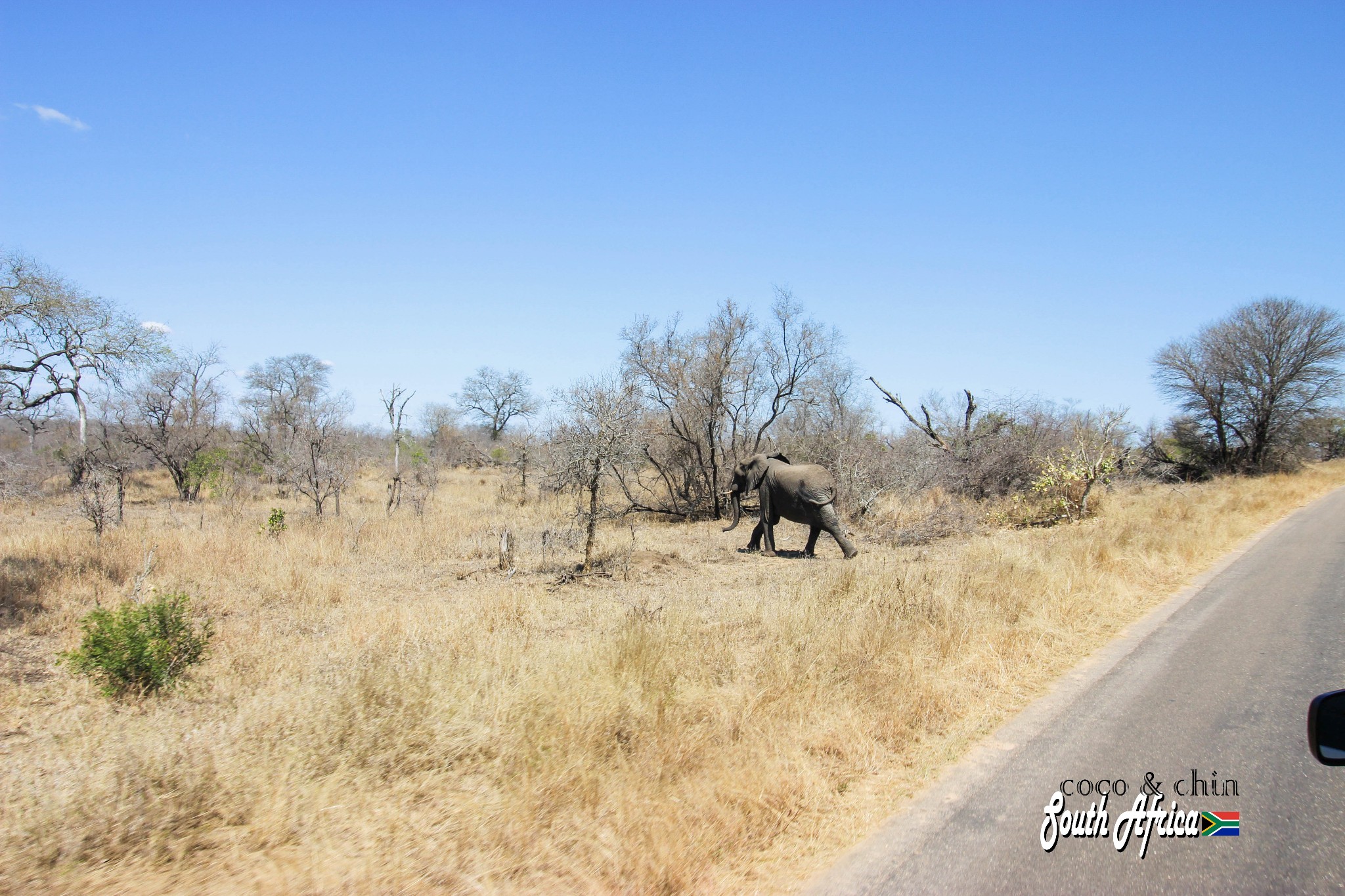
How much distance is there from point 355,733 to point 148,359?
379 inches

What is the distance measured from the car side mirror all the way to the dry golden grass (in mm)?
1940

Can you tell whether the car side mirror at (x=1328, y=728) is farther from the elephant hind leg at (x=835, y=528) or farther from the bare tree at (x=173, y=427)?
the bare tree at (x=173, y=427)

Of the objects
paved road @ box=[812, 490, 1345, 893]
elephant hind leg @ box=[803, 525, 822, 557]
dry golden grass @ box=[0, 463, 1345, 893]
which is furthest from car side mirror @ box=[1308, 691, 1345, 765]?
elephant hind leg @ box=[803, 525, 822, 557]

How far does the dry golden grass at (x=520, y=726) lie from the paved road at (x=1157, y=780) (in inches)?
12.2

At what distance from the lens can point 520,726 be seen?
159 inches

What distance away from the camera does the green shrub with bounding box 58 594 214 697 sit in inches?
221

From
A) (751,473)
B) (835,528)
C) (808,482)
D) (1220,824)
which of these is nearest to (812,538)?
(835,528)

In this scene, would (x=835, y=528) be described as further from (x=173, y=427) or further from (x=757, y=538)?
(x=173, y=427)

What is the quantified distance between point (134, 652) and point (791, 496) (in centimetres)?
1012

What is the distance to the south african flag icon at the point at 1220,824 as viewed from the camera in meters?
3.31

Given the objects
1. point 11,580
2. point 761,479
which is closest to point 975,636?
point 761,479

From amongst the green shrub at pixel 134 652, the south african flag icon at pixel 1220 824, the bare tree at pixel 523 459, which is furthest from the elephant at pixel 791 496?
the green shrub at pixel 134 652

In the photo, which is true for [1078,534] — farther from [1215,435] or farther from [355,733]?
[1215,435]

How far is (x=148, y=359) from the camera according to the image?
10648 millimetres
